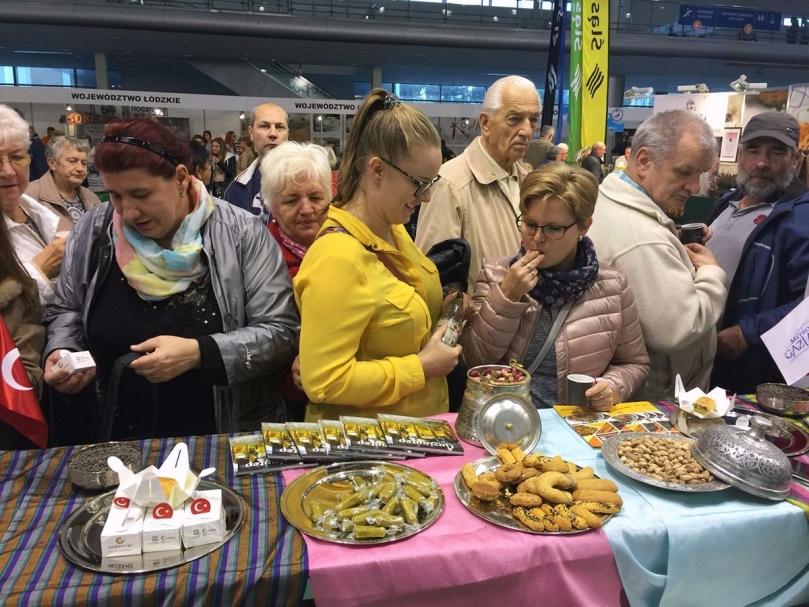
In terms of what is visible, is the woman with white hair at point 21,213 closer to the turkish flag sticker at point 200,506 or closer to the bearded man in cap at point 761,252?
the turkish flag sticker at point 200,506

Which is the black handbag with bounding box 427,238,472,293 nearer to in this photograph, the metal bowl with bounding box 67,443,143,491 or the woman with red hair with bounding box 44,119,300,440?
the woman with red hair with bounding box 44,119,300,440

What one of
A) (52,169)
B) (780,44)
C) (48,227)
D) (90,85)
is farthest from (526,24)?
(48,227)

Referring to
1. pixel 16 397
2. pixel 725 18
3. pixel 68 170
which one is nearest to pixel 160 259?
pixel 16 397

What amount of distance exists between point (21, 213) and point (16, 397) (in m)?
1.17

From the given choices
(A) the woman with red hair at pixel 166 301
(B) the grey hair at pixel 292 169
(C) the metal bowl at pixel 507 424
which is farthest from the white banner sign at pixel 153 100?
(C) the metal bowl at pixel 507 424

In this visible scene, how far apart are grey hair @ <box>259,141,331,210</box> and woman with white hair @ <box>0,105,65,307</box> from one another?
77 centimetres

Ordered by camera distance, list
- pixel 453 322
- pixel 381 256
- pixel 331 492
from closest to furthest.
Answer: pixel 331 492 < pixel 381 256 < pixel 453 322

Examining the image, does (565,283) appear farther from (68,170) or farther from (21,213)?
(68,170)

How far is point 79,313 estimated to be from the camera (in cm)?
185

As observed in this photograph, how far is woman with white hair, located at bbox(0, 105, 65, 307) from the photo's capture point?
210 cm

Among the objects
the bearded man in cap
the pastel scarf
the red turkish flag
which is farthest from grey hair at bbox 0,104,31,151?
the bearded man in cap

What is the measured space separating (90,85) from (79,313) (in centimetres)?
2057

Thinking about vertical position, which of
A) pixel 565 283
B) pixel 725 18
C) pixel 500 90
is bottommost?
pixel 565 283

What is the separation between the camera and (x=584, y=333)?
1.79 meters
